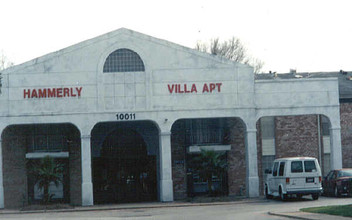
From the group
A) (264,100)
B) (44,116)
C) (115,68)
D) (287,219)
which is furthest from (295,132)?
(287,219)

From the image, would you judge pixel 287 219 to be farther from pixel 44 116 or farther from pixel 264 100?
pixel 44 116

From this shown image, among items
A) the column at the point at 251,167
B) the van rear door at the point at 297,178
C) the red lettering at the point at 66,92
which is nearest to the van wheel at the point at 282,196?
the van rear door at the point at 297,178

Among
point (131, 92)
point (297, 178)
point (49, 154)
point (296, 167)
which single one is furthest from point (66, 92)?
point (297, 178)

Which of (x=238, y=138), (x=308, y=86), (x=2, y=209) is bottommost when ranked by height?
(x=2, y=209)

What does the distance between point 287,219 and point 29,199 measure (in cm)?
2037

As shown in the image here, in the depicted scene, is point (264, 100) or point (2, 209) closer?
point (2, 209)

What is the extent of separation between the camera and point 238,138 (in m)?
40.3

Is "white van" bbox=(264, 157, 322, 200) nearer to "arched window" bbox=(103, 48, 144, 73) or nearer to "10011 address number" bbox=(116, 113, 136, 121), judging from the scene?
"10011 address number" bbox=(116, 113, 136, 121)

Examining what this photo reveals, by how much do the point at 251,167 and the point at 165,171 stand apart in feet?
15.2

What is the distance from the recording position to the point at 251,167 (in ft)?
116

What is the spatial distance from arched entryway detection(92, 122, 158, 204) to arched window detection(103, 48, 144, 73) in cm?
514

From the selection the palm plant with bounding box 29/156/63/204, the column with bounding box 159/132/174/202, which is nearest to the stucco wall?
the palm plant with bounding box 29/156/63/204

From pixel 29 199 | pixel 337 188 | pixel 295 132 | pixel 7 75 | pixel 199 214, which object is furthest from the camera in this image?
pixel 295 132

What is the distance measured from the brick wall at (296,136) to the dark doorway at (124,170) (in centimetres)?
835
